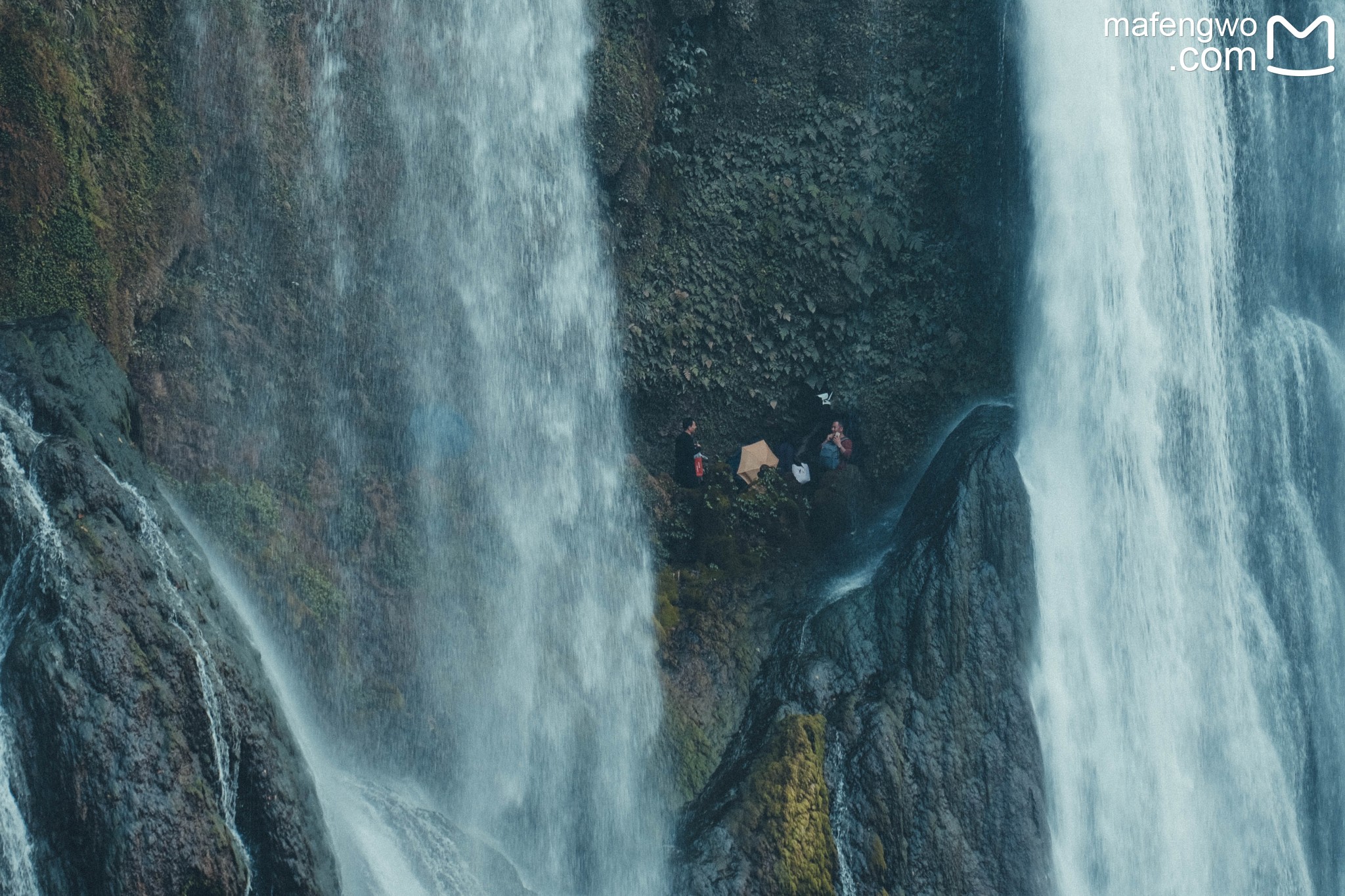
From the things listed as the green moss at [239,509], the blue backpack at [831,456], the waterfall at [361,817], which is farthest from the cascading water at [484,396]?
the blue backpack at [831,456]

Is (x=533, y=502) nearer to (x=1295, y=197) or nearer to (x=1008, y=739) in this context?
(x=1008, y=739)

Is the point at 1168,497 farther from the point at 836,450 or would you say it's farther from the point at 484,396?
the point at 484,396

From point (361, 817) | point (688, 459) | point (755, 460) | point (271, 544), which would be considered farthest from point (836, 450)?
point (361, 817)

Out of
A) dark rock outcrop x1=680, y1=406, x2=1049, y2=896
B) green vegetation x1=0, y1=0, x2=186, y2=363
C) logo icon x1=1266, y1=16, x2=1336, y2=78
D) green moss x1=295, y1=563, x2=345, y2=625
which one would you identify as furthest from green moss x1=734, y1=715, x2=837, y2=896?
logo icon x1=1266, y1=16, x2=1336, y2=78

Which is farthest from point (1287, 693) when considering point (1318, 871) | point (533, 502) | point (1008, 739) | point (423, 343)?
point (423, 343)

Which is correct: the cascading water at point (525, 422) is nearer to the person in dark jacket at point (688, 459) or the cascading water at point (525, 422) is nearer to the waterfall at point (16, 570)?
the person in dark jacket at point (688, 459)

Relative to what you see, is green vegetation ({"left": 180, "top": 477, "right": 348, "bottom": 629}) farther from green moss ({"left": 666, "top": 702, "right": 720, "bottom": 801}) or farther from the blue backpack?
the blue backpack

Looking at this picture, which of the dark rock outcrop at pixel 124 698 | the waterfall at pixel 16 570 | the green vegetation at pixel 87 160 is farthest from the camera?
the green vegetation at pixel 87 160
